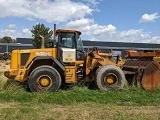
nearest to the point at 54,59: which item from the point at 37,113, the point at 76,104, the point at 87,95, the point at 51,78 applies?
the point at 51,78

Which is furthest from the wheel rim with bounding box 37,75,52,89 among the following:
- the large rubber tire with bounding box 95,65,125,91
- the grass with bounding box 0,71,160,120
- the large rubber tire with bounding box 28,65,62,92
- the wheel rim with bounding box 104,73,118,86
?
the wheel rim with bounding box 104,73,118,86

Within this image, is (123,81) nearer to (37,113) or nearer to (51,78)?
(51,78)

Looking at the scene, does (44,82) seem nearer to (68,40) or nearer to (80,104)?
(68,40)

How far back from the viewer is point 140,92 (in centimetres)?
1292

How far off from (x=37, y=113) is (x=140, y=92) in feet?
17.4

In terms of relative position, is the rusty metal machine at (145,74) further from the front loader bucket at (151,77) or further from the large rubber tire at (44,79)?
the large rubber tire at (44,79)

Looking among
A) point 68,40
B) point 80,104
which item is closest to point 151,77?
point 68,40

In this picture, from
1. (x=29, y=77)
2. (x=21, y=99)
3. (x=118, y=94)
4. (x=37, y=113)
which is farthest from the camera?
(x=29, y=77)

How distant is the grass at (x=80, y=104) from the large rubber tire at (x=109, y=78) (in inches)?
13.4

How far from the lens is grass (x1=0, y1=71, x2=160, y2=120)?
8602 millimetres

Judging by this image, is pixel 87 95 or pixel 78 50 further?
pixel 78 50

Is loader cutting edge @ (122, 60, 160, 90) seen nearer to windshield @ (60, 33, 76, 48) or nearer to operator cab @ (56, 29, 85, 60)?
operator cab @ (56, 29, 85, 60)

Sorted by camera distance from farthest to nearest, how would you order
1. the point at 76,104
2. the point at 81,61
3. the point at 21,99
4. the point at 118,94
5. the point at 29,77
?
the point at 81,61 < the point at 29,77 < the point at 118,94 < the point at 21,99 < the point at 76,104

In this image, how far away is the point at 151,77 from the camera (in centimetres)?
1388
